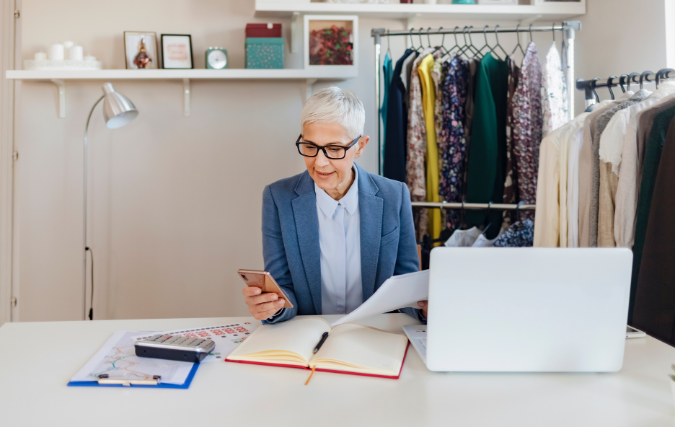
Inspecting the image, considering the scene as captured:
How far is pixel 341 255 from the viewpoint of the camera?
158 centimetres

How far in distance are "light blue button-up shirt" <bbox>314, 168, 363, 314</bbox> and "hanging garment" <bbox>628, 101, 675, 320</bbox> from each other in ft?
2.92

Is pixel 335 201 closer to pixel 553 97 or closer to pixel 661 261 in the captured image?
pixel 661 261

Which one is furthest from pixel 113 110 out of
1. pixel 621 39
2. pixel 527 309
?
pixel 621 39

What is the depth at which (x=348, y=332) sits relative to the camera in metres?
1.13

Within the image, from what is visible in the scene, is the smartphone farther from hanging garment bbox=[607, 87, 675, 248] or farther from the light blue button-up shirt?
hanging garment bbox=[607, 87, 675, 248]

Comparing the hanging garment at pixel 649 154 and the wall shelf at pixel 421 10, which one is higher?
the wall shelf at pixel 421 10

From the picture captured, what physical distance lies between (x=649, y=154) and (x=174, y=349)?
152 centimetres

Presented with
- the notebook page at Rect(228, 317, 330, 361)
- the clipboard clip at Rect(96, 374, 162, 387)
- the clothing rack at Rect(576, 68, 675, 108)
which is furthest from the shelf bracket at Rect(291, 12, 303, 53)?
the clipboard clip at Rect(96, 374, 162, 387)

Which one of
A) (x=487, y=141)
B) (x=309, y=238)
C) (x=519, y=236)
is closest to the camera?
(x=309, y=238)

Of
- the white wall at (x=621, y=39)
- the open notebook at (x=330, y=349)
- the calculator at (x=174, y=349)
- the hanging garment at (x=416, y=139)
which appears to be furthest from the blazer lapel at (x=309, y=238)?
the white wall at (x=621, y=39)

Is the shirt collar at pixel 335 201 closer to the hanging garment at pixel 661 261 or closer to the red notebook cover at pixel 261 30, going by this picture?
the hanging garment at pixel 661 261

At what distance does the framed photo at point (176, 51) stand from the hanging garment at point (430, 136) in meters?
1.19

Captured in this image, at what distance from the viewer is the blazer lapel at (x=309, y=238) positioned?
1.52m

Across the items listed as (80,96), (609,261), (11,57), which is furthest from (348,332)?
(11,57)
